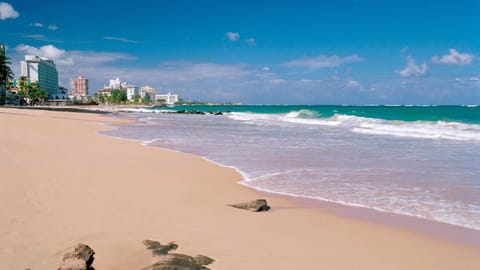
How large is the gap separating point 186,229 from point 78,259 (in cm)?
150

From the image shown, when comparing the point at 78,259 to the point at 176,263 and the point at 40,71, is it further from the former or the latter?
the point at 40,71

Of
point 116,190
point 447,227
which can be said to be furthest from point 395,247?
point 116,190

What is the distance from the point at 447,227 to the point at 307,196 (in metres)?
2.26

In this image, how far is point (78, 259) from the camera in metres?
3.30

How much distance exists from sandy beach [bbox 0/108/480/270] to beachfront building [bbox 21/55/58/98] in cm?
14981

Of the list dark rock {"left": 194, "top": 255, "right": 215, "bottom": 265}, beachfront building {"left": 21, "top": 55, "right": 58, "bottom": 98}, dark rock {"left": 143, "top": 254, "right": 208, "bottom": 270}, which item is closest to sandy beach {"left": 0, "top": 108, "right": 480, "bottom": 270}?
dark rock {"left": 194, "top": 255, "right": 215, "bottom": 265}

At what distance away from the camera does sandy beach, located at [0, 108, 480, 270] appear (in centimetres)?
376

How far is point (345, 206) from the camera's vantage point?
19.7 ft

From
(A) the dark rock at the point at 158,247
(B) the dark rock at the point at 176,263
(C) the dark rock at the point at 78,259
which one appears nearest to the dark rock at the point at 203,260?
(B) the dark rock at the point at 176,263

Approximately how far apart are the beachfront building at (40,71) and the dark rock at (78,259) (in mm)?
152759


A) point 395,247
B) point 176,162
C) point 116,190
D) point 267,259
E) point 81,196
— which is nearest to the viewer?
point 267,259

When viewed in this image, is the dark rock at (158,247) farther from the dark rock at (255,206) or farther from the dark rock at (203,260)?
the dark rock at (255,206)

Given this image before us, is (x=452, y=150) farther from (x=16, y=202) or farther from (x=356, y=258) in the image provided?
(x=16, y=202)

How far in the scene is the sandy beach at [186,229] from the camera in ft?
12.3
